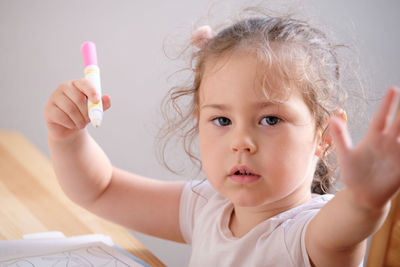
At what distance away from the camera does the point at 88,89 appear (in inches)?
25.8

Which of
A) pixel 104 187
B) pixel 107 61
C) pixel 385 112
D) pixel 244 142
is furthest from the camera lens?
pixel 107 61

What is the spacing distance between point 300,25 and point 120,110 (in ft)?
3.73

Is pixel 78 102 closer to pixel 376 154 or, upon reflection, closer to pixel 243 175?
pixel 243 175

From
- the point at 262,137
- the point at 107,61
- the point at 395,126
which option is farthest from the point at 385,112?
the point at 107,61

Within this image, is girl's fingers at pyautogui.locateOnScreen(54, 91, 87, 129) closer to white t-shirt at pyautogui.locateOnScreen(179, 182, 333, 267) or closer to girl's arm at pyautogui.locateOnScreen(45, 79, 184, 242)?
girl's arm at pyautogui.locateOnScreen(45, 79, 184, 242)

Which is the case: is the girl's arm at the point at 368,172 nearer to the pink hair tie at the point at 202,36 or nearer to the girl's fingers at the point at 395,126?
the girl's fingers at the point at 395,126

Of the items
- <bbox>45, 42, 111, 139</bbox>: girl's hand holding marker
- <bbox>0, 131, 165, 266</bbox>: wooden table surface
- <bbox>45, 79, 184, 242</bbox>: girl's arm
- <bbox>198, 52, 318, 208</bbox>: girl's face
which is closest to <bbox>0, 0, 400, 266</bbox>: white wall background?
<bbox>0, 131, 165, 266</bbox>: wooden table surface

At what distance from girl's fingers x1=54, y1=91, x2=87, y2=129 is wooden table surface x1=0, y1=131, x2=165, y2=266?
0.19 m

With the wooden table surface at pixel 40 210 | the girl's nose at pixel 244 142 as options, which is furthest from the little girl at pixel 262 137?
the wooden table surface at pixel 40 210

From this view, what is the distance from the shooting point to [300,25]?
687 mm

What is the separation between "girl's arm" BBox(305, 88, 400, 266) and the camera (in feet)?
1.28

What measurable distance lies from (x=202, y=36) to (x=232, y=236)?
1.01ft

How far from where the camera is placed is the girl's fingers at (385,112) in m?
0.38

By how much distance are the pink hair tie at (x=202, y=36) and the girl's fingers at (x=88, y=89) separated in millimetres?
195
